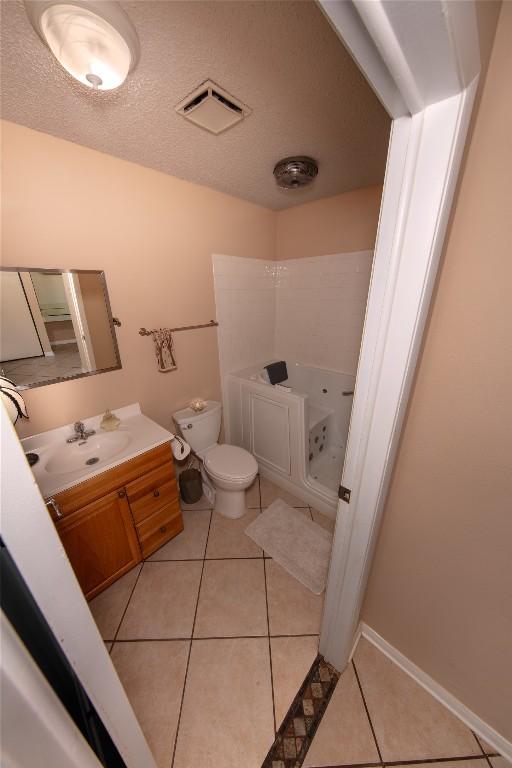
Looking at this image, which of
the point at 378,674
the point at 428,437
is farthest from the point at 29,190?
the point at 378,674

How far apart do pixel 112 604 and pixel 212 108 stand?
7.88 ft

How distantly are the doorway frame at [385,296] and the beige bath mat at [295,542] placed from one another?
0.63 meters

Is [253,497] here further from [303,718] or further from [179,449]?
[303,718]

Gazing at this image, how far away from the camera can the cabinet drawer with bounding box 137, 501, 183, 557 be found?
5.24ft

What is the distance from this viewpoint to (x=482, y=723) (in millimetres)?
999

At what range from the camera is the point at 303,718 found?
1.05m

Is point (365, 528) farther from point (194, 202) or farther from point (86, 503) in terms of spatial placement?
point (194, 202)

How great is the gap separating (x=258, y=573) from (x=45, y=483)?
1232 mm

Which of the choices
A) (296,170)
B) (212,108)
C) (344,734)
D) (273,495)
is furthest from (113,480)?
(296,170)

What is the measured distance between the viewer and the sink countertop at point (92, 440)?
124cm

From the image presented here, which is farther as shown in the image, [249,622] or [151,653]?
[249,622]

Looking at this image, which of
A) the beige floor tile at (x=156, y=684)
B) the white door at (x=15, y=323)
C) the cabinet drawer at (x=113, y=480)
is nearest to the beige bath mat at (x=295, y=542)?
the beige floor tile at (x=156, y=684)

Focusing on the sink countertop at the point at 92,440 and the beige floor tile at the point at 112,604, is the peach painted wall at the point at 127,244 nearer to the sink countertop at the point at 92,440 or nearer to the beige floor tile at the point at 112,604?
the sink countertop at the point at 92,440

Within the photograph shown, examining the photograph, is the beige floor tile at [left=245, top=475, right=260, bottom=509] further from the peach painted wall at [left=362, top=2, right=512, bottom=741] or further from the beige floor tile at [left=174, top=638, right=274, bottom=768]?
the peach painted wall at [left=362, top=2, right=512, bottom=741]
